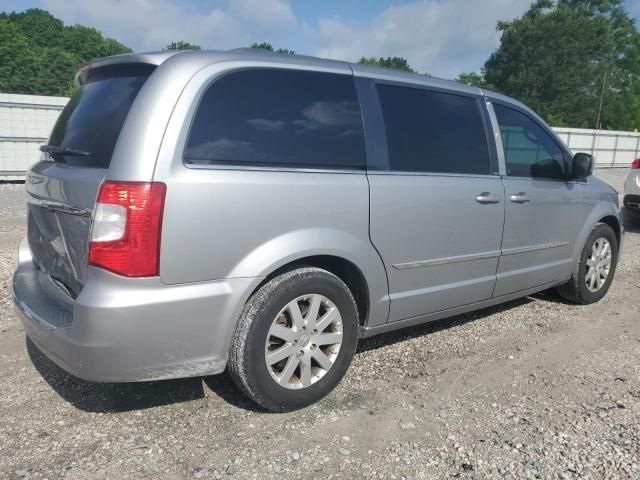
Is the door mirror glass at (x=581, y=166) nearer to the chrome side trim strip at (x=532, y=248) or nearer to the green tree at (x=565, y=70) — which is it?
the chrome side trim strip at (x=532, y=248)

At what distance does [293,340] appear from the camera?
9.37 ft

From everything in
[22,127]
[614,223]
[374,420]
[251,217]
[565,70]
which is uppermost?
[565,70]

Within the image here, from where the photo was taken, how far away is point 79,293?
2498mm

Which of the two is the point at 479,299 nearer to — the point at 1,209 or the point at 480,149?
the point at 480,149

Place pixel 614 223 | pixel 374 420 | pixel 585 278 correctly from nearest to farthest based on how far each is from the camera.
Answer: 1. pixel 374 420
2. pixel 585 278
3. pixel 614 223

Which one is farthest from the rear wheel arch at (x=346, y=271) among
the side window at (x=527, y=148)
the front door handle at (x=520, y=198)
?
the side window at (x=527, y=148)

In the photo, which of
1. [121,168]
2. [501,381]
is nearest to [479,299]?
[501,381]

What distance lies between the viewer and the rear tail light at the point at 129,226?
2.35 meters

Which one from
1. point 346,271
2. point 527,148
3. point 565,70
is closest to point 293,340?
point 346,271

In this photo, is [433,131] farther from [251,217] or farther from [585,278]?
[585,278]

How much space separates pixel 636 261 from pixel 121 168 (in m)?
6.61

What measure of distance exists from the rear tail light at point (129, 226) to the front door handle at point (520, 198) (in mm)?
2584

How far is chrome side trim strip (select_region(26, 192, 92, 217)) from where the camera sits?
2.47m

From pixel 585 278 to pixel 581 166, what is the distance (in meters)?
1.10
